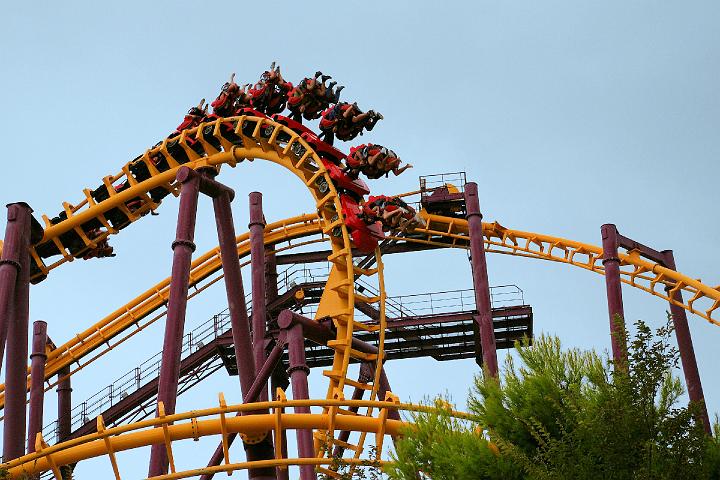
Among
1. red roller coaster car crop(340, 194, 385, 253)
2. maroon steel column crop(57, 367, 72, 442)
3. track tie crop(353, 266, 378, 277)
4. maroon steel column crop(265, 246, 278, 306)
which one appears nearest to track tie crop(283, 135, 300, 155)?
red roller coaster car crop(340, 194, 385, 253)

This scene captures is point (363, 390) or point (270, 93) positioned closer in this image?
point (363, 390)

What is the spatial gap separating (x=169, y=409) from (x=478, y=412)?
4.61 metres

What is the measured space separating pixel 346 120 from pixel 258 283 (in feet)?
10.2

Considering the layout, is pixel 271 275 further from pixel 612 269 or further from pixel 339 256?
pixel 612 269

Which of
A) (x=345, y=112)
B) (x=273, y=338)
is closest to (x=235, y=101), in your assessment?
(x=345, y=112)

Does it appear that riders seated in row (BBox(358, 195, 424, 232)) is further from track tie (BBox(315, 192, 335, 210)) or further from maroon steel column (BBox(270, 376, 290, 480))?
maroon steel column (BBox(270, 376, 290, 480))

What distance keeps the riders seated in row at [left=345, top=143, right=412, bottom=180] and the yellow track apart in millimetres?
419

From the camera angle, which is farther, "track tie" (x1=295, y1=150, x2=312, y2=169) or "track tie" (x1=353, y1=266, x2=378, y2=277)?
"track tie" (x1=295, y1=150, x2=312, y2=169)

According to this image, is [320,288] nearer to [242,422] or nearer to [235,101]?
[235,101]

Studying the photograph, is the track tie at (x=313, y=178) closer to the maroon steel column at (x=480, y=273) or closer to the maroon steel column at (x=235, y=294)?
the maroon steel column at (x=235, y=294)

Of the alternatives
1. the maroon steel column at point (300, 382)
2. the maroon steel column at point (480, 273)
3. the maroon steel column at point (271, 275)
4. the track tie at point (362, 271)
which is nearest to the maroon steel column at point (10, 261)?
the maroon steel column at point (300, 382)

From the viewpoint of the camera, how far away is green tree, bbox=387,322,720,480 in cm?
1030

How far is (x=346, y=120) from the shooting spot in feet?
61.7

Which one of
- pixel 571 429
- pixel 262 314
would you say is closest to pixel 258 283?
pixel 262 314
